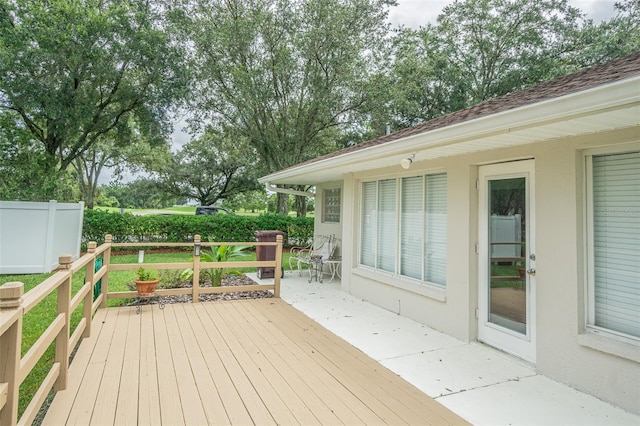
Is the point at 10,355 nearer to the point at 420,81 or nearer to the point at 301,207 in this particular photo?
the point at 420,81

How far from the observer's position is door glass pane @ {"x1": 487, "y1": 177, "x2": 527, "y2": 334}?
3.58 metres

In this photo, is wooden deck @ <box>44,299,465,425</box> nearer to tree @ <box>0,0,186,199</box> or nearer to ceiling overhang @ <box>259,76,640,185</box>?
ceiling overhang @ <box>259,76,640,185</box>

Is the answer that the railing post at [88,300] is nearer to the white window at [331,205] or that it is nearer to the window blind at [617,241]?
the window blind at [617,241]

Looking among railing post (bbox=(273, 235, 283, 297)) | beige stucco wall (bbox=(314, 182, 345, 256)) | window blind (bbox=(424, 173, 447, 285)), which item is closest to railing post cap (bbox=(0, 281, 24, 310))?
window blind (bbox=(424, 173, 447, 285))

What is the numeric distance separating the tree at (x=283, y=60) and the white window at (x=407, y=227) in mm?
9193

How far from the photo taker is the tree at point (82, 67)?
8836 mm

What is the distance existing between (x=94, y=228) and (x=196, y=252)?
725 cm

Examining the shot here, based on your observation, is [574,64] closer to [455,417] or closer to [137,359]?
[455,417]

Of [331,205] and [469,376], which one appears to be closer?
[469,376]

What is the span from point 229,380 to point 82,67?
10.5 metres

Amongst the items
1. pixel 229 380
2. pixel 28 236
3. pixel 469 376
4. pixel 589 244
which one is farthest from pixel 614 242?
pixel 28 236

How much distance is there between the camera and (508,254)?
3.76m

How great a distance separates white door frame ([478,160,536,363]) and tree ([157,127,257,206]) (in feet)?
51.4

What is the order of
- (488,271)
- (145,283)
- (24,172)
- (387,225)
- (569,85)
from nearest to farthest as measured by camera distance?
1. (569,85)
2. (488,271)
3. (145,283)
4. (387,225)
5. (24,172)
